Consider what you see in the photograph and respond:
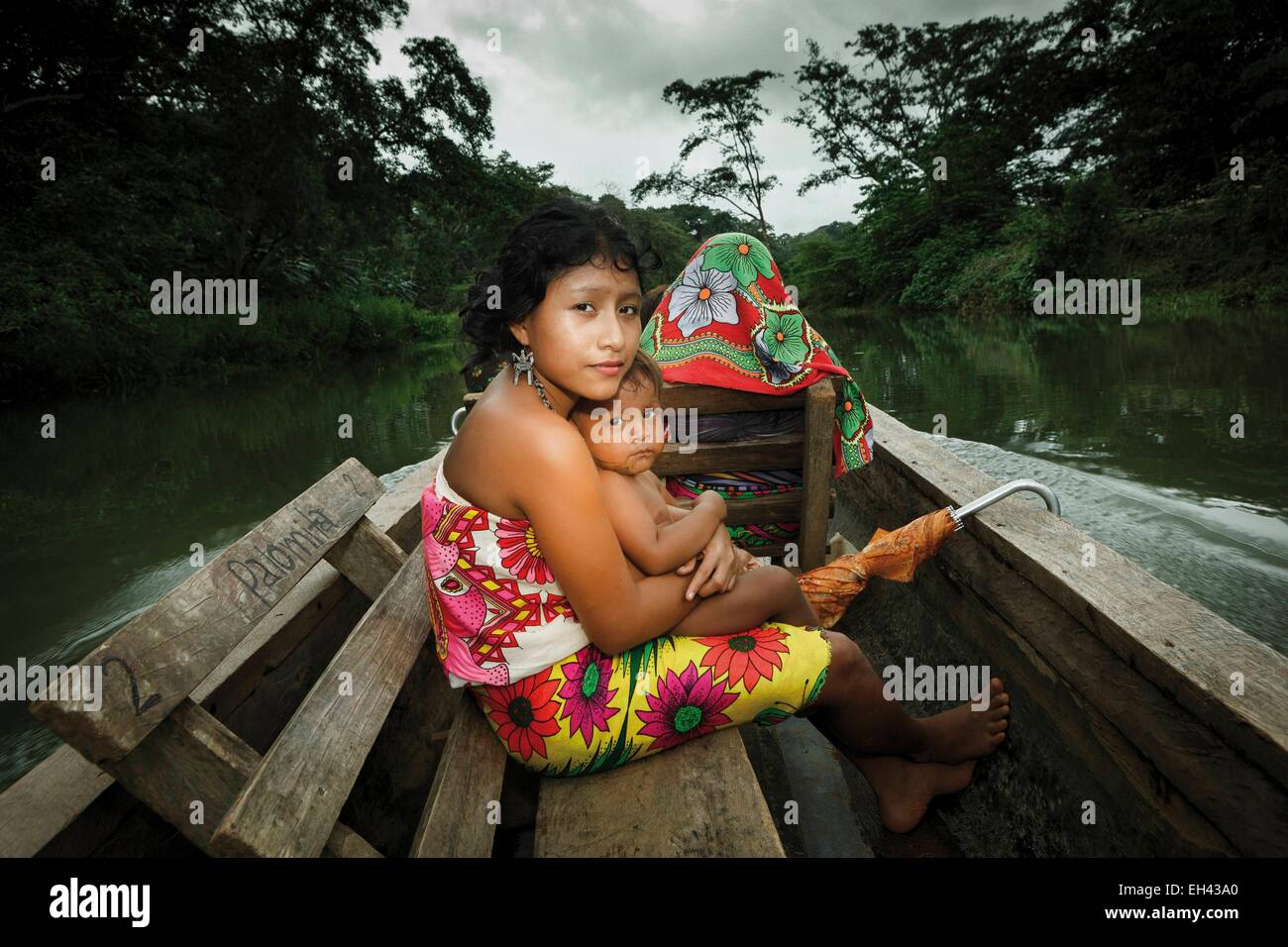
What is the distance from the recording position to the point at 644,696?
1.22m

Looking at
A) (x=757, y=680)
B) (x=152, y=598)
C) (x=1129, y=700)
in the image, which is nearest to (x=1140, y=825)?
(x=1129, y=700)

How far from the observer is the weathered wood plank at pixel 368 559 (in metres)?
1.81

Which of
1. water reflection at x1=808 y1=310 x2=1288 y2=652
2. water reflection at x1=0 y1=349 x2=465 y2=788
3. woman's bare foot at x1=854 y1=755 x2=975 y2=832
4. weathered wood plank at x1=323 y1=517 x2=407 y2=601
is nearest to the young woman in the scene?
woman's bare foot at x1=854 y1=755 x2=975 y2=832

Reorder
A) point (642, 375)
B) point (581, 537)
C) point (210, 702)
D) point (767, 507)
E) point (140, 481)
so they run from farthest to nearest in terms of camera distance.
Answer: point (140, 481) → point (767, 507) → point (642, 375) → point (210, 702) → point (581, 537)

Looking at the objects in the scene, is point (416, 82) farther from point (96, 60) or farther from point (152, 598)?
point (152, 598)

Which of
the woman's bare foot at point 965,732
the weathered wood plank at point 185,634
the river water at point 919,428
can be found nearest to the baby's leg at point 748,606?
the woman's bare foot at point 965,732

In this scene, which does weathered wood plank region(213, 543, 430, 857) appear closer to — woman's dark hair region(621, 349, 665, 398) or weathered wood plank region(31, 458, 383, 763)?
weathered wood plank region(31, 458, 383, 763)

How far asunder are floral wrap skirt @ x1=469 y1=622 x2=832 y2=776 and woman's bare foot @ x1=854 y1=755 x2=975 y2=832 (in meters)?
0.46

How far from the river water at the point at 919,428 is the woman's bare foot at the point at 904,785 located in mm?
1785

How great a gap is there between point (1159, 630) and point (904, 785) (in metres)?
0.68

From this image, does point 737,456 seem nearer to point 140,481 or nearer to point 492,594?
point 492,594

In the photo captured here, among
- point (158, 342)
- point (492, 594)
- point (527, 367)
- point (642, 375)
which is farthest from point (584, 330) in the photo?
point (158, 342)

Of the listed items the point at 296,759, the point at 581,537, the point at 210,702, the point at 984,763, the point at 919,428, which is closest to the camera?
the point at 296,759

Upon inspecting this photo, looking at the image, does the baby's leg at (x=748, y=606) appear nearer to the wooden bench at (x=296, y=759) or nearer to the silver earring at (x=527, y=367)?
the wooden bench at (x=296, y=759)
